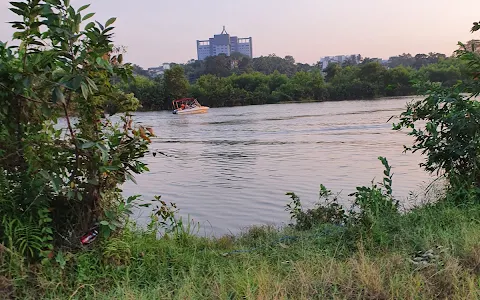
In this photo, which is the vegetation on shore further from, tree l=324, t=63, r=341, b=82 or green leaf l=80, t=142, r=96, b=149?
tree l=324, t=63, r=341, b=82

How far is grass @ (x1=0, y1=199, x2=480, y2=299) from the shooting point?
2834 mm

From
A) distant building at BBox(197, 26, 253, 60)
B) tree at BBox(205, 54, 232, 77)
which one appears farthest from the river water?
distant building at BBox(197, 26, 253, 60)

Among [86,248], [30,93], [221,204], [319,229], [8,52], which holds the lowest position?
[221,204]

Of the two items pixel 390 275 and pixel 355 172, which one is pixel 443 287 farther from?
pixel 355 172

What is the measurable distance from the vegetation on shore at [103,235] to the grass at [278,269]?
11 mm

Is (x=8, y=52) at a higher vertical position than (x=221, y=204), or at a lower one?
higher

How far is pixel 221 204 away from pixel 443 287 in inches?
216

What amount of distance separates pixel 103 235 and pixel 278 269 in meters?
1.37

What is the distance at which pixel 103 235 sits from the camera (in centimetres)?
332

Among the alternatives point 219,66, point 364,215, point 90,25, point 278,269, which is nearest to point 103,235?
point 278,269

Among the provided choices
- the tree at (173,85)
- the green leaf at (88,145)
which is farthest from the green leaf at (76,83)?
the tree at (173,85)

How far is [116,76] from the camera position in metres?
3.56

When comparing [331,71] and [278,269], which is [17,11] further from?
[331,71]

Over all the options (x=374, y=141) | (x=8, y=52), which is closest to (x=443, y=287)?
(x=8, y=52)
